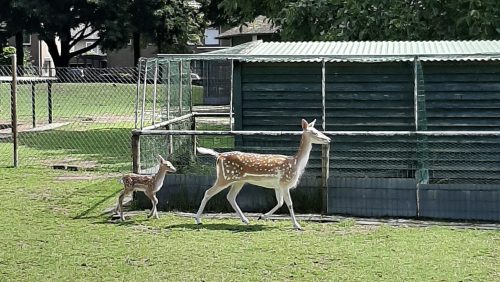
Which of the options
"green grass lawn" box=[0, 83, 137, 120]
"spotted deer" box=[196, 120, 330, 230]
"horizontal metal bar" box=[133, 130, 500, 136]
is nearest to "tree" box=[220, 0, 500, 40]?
"horizontal metal bar" box=[133, 130, 500, 136]

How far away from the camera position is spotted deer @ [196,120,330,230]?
28.8ft

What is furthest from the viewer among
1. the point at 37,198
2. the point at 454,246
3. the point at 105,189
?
the point at 105,189

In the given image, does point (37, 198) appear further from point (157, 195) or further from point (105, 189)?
point (157, 195)

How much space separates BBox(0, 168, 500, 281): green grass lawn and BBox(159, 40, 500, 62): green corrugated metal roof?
2527 mm

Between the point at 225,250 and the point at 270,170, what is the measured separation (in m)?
1.46

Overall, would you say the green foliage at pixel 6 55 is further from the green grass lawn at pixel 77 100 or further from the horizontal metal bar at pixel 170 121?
the horizontal metal bar at pixel 170 121

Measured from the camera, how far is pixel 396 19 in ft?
50.3

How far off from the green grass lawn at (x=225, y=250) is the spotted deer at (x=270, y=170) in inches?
14.5

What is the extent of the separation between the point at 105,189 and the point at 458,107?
5368mm

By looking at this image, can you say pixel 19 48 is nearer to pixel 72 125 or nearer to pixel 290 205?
pixel 72 125

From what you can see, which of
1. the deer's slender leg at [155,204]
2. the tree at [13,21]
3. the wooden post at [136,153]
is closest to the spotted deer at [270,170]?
the deer's slender leg at [155,204]

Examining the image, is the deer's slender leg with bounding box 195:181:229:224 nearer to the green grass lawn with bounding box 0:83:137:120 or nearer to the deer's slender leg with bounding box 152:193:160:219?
the deer's slender leg with bounding box 152:193:160:219

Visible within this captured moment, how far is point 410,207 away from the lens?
30.6 feet

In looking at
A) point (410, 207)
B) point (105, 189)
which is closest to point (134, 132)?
point (105, 189)
